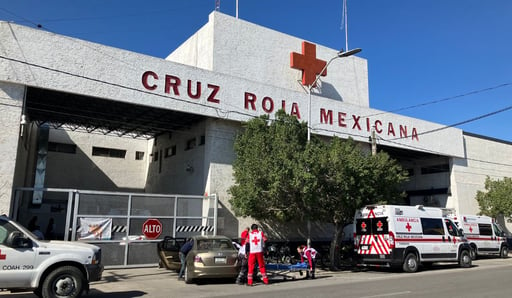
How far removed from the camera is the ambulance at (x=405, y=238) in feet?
51.8

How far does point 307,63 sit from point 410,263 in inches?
509

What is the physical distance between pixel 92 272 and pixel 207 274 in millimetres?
3631

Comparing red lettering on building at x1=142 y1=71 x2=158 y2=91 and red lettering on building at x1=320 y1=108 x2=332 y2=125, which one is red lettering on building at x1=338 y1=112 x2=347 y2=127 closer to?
red lettering on building at x1=320 y1=108 x2=332 y2=125

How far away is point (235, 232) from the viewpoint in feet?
63.4

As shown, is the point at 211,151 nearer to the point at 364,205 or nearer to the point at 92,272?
the point at 364,205

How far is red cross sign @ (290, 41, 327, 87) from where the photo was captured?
77.8ft

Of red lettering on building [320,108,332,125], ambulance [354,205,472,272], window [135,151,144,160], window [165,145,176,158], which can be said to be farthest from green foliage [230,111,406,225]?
window [135,151,144,160]

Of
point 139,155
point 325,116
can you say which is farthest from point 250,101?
point 139,155

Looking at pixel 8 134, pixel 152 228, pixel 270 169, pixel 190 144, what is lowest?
pixel 152 228

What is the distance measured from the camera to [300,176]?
15336mm

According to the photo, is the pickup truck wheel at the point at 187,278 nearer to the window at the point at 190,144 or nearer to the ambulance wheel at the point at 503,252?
the window at the point at 190,144

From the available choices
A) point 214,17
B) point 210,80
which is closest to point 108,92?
point 210,80

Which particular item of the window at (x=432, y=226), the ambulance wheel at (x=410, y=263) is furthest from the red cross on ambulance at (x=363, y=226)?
the window at (x=432, y=226)

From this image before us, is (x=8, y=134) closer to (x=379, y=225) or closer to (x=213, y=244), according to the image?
(x=213, y=244)
